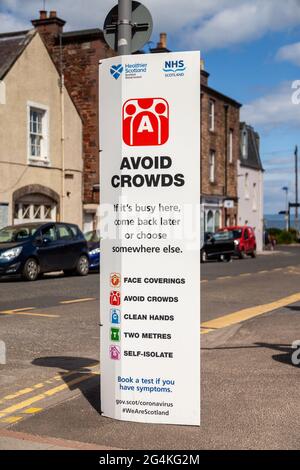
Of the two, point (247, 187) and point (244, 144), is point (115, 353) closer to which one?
point (247, 187)

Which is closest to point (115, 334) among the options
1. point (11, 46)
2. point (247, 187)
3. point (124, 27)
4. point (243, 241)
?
point (124, 27)

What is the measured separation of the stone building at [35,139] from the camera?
27.1 meters

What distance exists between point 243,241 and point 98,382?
32426 millimetres

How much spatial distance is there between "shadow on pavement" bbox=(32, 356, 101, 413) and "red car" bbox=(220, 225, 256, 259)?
2962cm

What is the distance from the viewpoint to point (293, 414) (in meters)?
5.83

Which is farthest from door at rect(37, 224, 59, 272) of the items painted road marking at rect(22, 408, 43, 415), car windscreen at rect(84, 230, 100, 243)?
painted road marking at rect(22, 408, 43, 415)

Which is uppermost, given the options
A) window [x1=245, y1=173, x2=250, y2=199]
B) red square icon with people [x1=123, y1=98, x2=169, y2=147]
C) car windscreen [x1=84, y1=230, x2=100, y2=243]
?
window [x1=245, y1=173, x2=250, y2=199]

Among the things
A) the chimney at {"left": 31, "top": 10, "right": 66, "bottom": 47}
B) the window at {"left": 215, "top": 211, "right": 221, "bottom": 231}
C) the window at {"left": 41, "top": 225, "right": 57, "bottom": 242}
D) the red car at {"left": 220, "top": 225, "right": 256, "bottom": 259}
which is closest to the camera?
the window at {"left": 41, "top": 225, "right": 57, "bottom": 242}

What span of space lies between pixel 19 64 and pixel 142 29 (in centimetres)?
2279

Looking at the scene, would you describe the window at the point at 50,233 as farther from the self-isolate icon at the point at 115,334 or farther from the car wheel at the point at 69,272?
the self-isolate icon at the point at 115,334

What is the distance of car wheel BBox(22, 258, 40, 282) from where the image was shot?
66.2 ft

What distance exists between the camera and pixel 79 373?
7758 mm

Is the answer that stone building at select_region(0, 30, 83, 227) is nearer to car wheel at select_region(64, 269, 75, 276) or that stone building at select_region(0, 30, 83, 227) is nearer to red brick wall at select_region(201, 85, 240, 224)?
car wheel at select_region(64, 269, 75, 276)

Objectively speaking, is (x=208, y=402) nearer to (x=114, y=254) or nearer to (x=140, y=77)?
(x=114, y=254)
